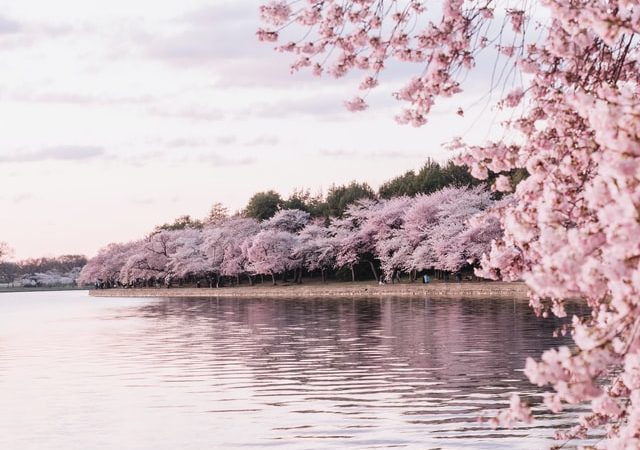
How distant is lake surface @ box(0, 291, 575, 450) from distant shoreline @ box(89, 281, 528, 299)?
20925 millimetres

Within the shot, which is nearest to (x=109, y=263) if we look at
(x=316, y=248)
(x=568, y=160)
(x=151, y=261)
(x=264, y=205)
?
(x=151, y=261)

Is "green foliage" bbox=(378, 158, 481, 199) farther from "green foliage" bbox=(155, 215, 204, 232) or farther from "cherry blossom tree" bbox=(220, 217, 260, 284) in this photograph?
"green foliage" bbox=(155, 215, 204, 232)

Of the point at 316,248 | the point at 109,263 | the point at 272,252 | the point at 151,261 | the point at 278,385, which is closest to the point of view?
the point at 278,385

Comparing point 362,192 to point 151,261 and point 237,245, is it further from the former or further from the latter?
point 151,261

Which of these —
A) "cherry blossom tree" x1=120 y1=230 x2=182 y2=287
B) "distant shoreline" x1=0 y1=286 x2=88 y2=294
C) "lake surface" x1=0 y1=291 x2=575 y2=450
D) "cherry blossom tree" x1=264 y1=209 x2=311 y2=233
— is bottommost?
"lake surface" x1=0 y1=291 x2=575 y2=450

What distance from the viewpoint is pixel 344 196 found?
96.7 metres

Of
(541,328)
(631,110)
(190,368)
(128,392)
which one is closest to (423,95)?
(631,110)

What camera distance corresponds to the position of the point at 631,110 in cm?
454

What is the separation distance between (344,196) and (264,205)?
58.4 feet

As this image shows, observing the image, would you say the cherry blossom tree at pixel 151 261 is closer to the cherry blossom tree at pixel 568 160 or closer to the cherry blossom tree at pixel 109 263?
the cherry blossom tree at pixel 109 263

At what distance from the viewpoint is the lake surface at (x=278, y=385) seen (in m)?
15.1

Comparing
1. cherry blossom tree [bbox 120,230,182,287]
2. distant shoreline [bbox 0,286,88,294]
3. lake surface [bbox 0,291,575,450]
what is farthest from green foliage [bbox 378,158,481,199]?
Result: distant shoreline [bbox 0,286,88,294]

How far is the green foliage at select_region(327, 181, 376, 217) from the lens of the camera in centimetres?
9556

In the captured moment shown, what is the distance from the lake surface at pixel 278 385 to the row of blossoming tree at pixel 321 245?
23.5 m
